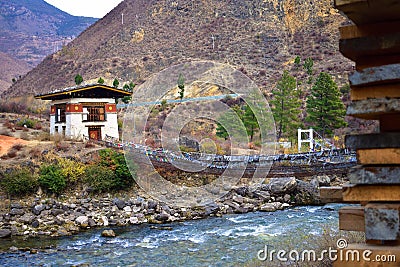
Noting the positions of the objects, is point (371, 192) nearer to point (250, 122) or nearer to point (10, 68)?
point (250, 122)

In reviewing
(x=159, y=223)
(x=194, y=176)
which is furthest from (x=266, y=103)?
(x=159, y=223)

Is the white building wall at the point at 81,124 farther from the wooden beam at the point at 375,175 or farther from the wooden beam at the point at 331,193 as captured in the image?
the wooden beam at the point at 375,175

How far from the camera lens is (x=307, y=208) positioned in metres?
19.2

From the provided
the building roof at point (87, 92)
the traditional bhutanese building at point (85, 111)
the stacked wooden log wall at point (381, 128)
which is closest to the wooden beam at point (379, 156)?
the stacked wooden log wall at point (381, 128)

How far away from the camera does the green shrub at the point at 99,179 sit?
2056cm

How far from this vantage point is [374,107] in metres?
2.80

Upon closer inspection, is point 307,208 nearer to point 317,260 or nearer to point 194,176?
point 194,176

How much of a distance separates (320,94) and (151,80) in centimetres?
2992

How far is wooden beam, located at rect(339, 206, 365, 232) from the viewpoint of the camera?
3057 millimetres

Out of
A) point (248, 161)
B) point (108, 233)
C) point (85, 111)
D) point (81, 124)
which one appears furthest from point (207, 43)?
point (108, 233)

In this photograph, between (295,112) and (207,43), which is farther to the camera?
(207,43)

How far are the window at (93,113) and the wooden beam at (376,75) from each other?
26410 mm

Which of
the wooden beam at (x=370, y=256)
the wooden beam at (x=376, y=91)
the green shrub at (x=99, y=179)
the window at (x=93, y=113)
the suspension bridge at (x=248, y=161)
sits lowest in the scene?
the green shrub at (x=99, y=179)

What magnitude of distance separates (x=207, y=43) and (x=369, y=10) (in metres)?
61.3
